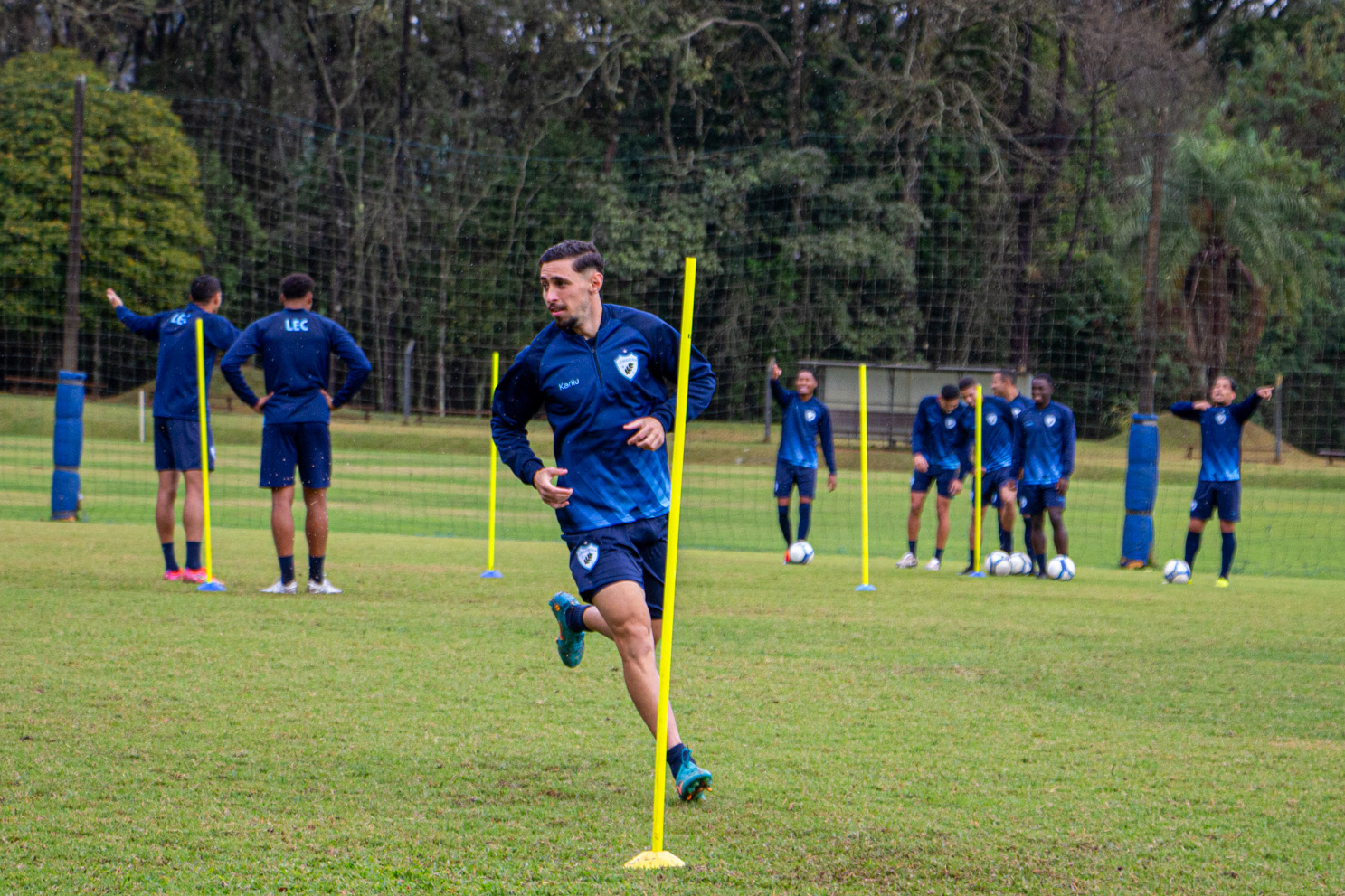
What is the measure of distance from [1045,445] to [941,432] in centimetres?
106

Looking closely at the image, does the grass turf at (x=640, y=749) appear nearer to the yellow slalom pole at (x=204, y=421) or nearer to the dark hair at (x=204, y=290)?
the yellow slalom pole at (x=204, y=421)

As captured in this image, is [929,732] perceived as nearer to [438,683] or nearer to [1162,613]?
[438,683]

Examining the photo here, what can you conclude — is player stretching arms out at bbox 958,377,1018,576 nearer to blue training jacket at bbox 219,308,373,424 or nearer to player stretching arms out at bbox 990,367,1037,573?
player stretching arms out at bbox 990,367,1037,573

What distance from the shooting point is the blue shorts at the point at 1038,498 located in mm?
13805

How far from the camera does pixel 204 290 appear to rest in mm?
10227

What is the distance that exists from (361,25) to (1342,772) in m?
40.0

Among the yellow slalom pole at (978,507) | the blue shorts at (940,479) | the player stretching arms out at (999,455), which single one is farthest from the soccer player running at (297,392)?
the player stretching arms out at (999,455)

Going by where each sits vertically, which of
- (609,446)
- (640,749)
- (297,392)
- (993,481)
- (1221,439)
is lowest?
(640,749)

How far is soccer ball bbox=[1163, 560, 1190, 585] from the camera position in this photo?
13.2 metres

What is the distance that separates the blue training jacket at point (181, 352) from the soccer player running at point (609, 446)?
5929 millimetres

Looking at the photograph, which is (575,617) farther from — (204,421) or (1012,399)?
(1012,399)

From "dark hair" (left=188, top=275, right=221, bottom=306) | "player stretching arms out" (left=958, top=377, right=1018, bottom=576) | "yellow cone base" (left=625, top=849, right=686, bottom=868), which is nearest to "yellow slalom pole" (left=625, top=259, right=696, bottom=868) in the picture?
"yellow cone base" (left=625, top=849, right=686, bottom=868)

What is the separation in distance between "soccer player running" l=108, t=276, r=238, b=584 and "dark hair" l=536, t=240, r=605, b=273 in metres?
5.99

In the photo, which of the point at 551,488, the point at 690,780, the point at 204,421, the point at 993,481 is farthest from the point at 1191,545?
the point at 551,488
